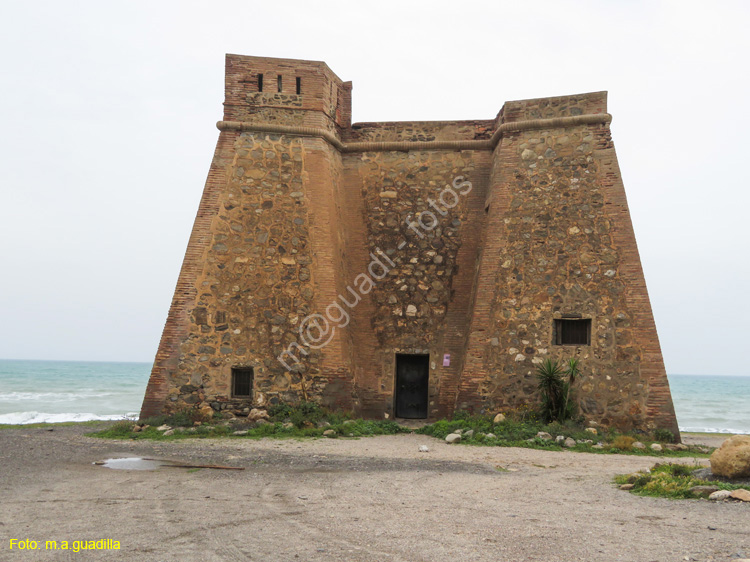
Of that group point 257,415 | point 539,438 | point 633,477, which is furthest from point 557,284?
point 257,415

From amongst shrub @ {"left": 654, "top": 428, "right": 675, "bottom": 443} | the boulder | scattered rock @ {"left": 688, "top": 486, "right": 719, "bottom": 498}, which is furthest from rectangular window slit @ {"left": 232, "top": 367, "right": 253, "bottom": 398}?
the boulder

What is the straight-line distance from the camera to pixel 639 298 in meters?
13.3

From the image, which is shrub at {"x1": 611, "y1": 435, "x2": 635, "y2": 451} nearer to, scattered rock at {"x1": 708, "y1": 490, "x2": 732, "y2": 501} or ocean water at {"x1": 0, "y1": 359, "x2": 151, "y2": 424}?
scattered rock at {"x1": 708, "y1": 490, "x2": 732, "y2": 501}

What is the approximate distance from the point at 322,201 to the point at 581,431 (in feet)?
26.1

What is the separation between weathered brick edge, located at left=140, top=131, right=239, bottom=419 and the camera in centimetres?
1384

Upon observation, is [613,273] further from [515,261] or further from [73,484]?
[73,484]

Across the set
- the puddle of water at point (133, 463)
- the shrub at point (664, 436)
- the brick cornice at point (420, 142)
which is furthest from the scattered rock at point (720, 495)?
the brick cornice at point (420, 142)

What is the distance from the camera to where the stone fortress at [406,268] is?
44.4 feet

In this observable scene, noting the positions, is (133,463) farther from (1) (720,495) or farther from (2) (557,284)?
(2) (557,284)

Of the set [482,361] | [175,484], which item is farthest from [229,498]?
[482,361]

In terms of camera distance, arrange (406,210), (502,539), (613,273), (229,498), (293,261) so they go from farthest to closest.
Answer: (406,210), (293,261), (613,273), (229,498), (502,539)

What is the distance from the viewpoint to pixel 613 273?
44.4 feet

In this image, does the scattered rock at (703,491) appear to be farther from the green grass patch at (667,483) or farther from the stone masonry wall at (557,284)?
the stone masonry wall at (557,284)

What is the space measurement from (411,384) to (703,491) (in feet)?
28.4
